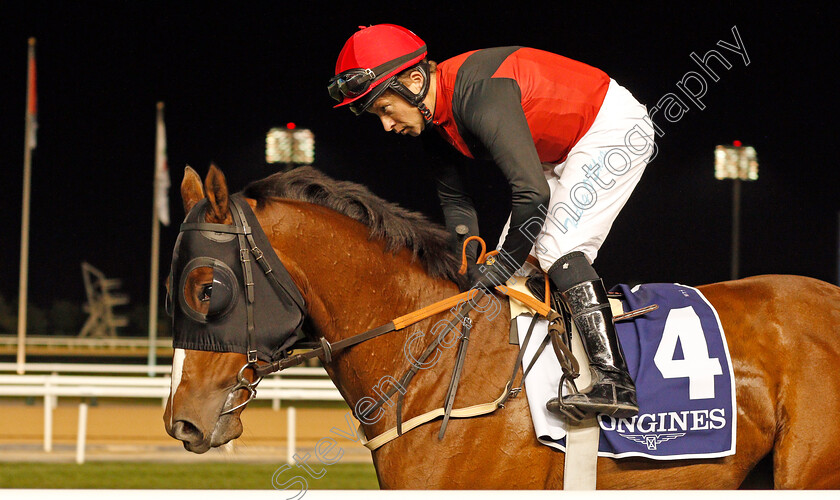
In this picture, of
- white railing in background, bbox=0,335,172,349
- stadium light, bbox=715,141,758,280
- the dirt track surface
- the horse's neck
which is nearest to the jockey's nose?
the horse's neck

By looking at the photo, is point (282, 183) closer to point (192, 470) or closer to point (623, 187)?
point (623, 187)

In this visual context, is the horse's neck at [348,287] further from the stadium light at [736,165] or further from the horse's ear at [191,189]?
the stadium light at [736,165]

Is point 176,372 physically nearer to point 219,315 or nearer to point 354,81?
point 219,315

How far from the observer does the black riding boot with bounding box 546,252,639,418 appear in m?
1.94

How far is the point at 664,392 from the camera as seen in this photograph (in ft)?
6.75

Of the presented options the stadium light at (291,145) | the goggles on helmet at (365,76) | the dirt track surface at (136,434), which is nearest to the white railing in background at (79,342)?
the stadium light at (291,145)

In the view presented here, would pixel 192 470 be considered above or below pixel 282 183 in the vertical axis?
below

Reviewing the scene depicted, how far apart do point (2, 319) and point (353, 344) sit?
93.0 ft

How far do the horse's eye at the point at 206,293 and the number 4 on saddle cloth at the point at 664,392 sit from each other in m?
0.88

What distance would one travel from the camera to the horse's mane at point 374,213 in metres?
2.20

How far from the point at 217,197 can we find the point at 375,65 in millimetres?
595
